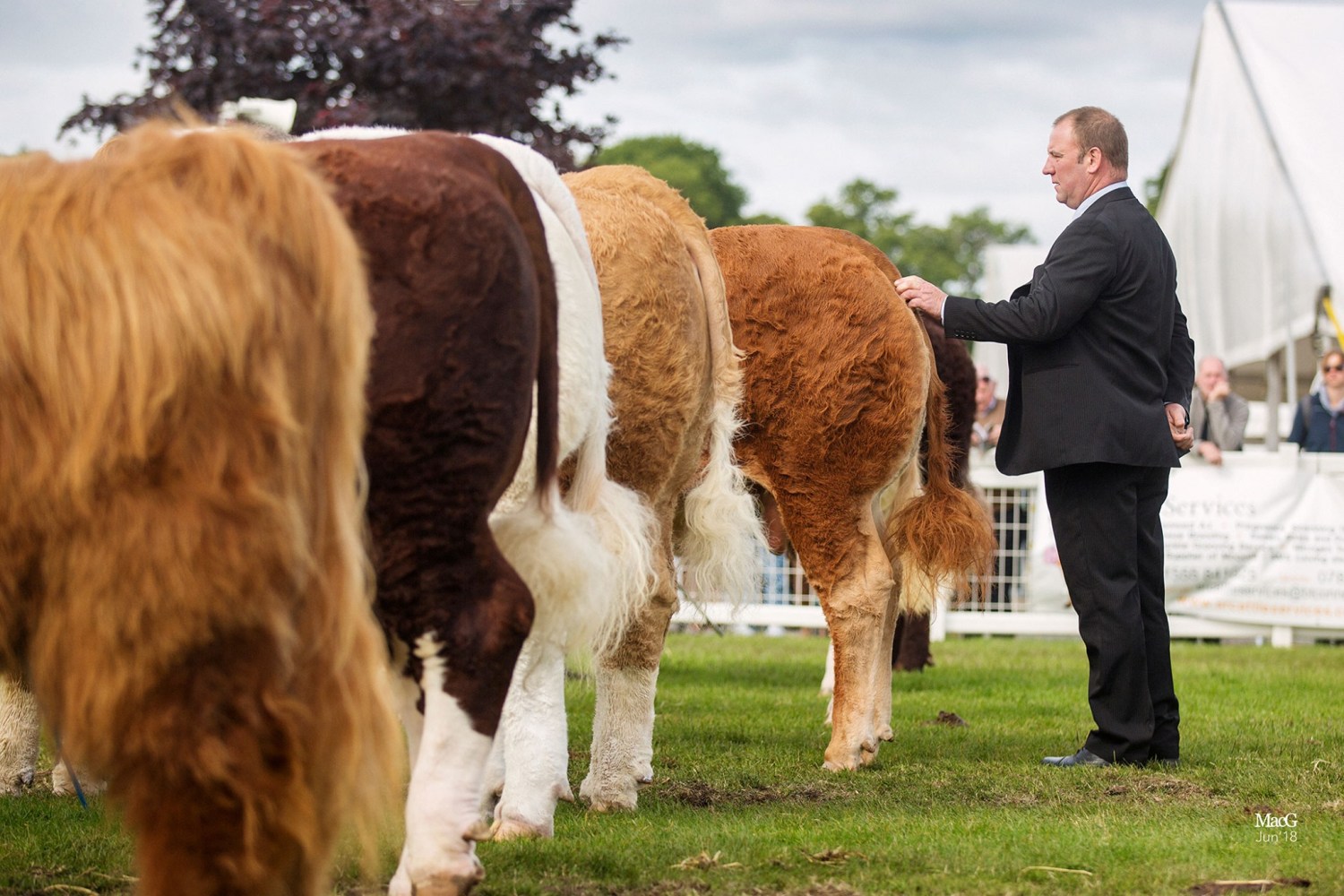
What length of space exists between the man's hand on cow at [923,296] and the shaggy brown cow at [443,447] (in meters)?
2.89

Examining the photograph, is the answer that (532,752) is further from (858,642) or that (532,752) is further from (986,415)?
(986,415)

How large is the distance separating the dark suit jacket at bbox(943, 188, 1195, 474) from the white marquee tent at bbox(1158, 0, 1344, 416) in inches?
341

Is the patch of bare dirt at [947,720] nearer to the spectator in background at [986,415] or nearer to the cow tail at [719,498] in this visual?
the cow tail at [719,498]

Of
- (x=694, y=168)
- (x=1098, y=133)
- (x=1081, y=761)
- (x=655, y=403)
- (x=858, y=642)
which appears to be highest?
(x=694, y=168)

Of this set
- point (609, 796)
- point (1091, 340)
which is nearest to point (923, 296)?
point (1091, 340)

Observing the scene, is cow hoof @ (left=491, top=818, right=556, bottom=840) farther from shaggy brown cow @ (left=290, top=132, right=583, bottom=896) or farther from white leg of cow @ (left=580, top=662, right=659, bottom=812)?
shaggy brown cow @ (left=290, top=132, right=583, bottom=896)

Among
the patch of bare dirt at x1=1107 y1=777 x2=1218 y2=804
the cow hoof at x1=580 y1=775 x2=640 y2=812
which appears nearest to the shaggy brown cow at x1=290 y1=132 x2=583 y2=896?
the cow hoof at x1=580 y1=775 x2=640 y2=812

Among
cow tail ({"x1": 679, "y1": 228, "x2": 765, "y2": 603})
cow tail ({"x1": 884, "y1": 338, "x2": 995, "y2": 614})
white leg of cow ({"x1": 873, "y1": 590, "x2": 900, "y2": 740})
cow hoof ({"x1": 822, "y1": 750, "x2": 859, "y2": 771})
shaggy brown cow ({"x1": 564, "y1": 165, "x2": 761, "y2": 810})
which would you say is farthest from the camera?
white leg of cow ({"x1": 873, "y1": 590, "x2": 900, "y2": 740})

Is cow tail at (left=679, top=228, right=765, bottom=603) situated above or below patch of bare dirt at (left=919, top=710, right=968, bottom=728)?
above

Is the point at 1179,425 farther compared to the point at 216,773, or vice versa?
the point at 1179,425

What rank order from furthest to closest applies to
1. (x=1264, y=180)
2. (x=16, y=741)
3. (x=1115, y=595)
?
(x=1264, y=180) → (x=1115, y=595) → (x=16, y=741)

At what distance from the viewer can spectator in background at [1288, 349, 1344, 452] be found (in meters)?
13.0

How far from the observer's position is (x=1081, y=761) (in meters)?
5.70

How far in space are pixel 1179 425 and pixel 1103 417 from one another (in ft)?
1.80
